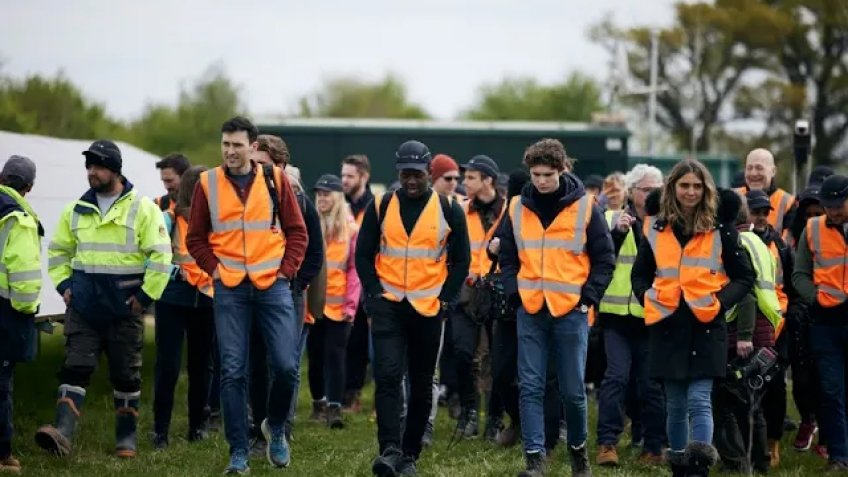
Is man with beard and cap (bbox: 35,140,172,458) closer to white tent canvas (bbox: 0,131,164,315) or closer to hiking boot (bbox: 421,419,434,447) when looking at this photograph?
hiking boot (bbox: 421,419,434,447)

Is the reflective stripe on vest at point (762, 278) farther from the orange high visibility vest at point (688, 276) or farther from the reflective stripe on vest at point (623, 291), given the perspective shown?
the reflective stripe on vest at point (623, 291)

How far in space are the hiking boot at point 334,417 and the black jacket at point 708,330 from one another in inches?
175

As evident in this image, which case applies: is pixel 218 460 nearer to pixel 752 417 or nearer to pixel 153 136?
pixel 752 417

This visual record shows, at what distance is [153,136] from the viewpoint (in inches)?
2453

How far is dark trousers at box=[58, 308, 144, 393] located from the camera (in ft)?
35.2

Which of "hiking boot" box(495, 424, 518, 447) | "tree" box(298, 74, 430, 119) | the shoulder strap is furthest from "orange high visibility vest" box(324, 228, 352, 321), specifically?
"tree" box(298, 74, 430, 119)

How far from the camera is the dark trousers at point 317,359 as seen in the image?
14.2 meters

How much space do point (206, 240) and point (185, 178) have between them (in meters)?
1.43

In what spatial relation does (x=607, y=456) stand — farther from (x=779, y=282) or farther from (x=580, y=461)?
(x=779, y=282)

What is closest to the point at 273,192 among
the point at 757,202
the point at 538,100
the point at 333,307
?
the point at 757,202

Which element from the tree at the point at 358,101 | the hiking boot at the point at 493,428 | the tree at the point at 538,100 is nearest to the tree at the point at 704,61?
the tree at the point at 538,100

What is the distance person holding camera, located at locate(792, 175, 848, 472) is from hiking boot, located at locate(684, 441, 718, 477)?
7.10 feet

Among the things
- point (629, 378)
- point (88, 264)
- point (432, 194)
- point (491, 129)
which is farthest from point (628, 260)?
Result: point (491, 129)

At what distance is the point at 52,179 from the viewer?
15.2 metres
